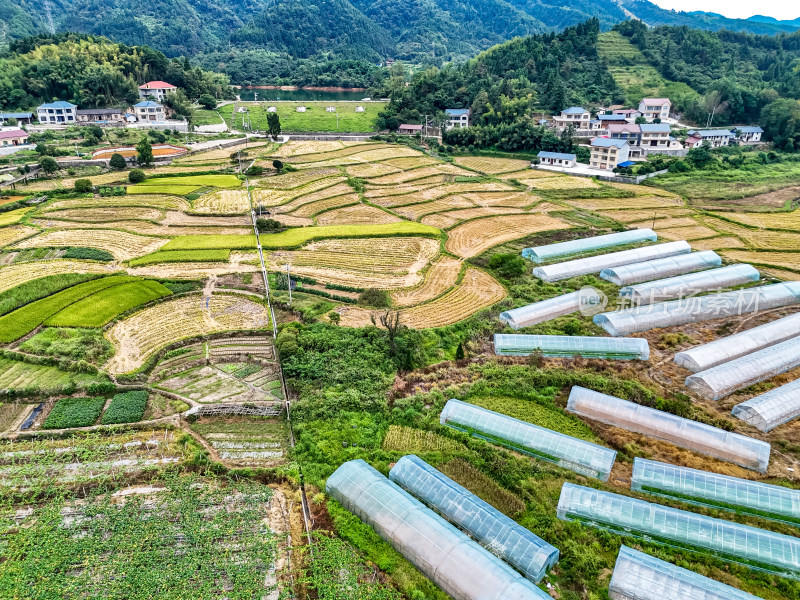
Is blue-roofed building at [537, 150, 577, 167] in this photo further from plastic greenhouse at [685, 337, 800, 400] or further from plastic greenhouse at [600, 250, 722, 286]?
plastic greenhouse at [685, 337, 800, 400]

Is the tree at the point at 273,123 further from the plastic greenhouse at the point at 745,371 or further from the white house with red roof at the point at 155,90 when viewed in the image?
the plastic greenhouse at the point at 745,371

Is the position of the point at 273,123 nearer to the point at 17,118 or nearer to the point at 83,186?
the point at 83,186

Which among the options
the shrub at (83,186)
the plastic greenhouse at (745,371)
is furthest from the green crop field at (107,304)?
the plastic greenhouse at (745,371)

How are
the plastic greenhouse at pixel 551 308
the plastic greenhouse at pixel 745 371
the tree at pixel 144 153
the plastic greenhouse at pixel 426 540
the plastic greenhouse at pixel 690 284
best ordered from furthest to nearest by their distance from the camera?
1. the tree at pixel 144 153
2. the plastic greenhouse at pixel 690 284
3. the plastic greenhouse at pixel 551 308
4. the plastic greenhouse at pixel 745 371
5. the plastic greenhouse at pixel 426 540

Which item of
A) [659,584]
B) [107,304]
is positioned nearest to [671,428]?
[659,584]

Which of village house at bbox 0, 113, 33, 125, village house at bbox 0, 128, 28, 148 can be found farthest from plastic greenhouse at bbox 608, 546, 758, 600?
village house at bbox 0, 113, 33, 125
